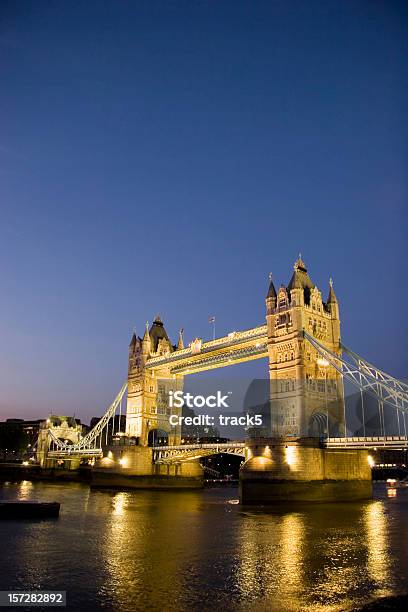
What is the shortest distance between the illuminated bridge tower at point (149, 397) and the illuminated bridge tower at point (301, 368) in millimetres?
22101

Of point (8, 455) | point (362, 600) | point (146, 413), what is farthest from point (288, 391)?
point (8, 455)

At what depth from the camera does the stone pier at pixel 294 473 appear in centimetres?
4225

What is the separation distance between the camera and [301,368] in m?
47.9

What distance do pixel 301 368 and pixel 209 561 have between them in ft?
103

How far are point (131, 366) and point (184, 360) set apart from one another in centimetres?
1208

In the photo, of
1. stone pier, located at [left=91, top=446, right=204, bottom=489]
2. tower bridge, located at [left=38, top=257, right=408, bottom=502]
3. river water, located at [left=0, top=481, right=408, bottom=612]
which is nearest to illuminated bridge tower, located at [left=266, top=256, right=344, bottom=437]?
tower bridge, located at [left=38, top=257, right=408, bottom=502]

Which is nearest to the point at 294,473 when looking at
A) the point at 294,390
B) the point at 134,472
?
the point at 294,390

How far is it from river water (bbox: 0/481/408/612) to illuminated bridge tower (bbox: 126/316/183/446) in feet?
125

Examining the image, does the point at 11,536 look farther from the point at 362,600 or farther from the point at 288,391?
the point at 288,391

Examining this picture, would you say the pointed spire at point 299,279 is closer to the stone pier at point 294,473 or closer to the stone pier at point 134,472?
the stone pier at point 294,473

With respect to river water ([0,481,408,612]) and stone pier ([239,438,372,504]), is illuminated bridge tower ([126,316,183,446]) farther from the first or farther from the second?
river water ([0,481,408,612])

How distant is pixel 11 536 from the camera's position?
22.5 m

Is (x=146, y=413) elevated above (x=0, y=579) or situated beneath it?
elevated above

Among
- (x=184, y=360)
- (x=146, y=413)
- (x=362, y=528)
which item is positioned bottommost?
(x=362, y=528)
